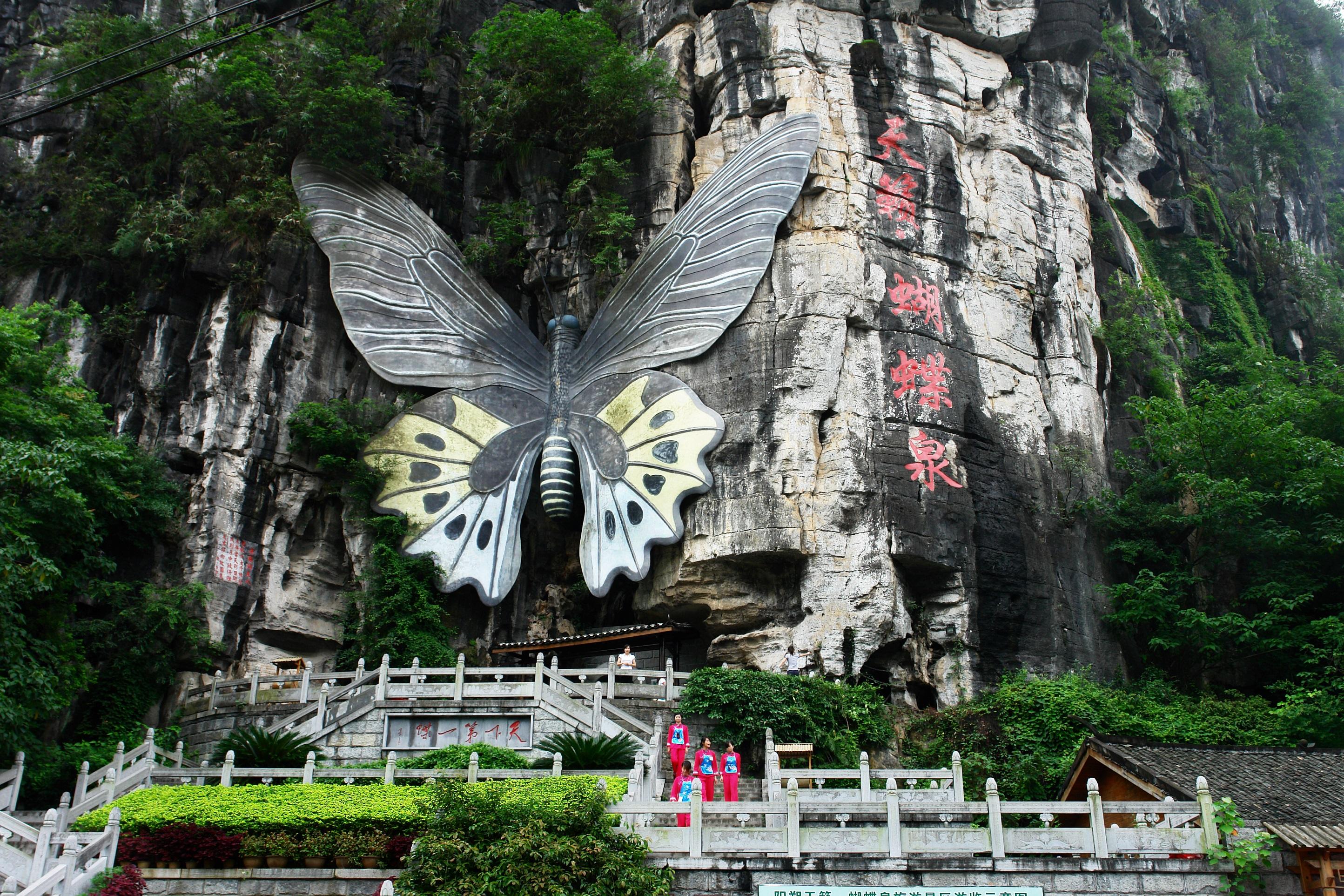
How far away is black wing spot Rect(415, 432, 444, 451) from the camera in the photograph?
23984 mm

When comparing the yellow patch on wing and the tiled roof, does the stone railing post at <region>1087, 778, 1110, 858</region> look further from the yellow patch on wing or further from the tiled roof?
the yellow patch on wing

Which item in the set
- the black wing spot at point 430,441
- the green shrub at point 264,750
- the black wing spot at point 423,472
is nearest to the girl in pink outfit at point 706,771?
the green shrub at point 264,750

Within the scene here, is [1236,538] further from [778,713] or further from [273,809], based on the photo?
[273,809]

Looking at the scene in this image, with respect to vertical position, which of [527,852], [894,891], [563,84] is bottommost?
[894,891]

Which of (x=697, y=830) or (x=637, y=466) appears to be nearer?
(x=697, y=830)

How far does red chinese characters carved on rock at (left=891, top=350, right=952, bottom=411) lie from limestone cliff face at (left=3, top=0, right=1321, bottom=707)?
5cm

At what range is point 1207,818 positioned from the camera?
12461 mm

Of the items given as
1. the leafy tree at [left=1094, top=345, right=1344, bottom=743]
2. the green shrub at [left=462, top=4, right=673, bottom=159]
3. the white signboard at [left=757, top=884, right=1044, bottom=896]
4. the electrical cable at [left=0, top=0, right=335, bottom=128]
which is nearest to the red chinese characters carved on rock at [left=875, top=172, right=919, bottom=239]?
the green shrub at [left=462, top=4, right=673, bottom=159]

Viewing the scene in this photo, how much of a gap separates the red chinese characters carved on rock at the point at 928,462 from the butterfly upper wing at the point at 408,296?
301 inches

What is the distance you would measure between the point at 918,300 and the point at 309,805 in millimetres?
15103

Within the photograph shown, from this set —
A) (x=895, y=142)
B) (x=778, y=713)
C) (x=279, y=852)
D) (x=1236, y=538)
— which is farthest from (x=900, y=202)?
(x=279, y=852)

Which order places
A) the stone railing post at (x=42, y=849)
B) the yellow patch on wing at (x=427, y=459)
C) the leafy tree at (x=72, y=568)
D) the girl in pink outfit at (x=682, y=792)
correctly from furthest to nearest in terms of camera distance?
1. the yellow patch on wing at (x=427, y=459)
2. the leafy tree at (x=72, y=568)
3. the girl in pink outfit at (x=682, y=792)
4. the stone railing post at (x=42, y=849)

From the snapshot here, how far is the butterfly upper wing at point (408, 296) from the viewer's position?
24.9m

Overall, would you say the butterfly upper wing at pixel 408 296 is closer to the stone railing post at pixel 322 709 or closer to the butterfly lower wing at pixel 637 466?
the butterfly lower wing at pixel 637 466
